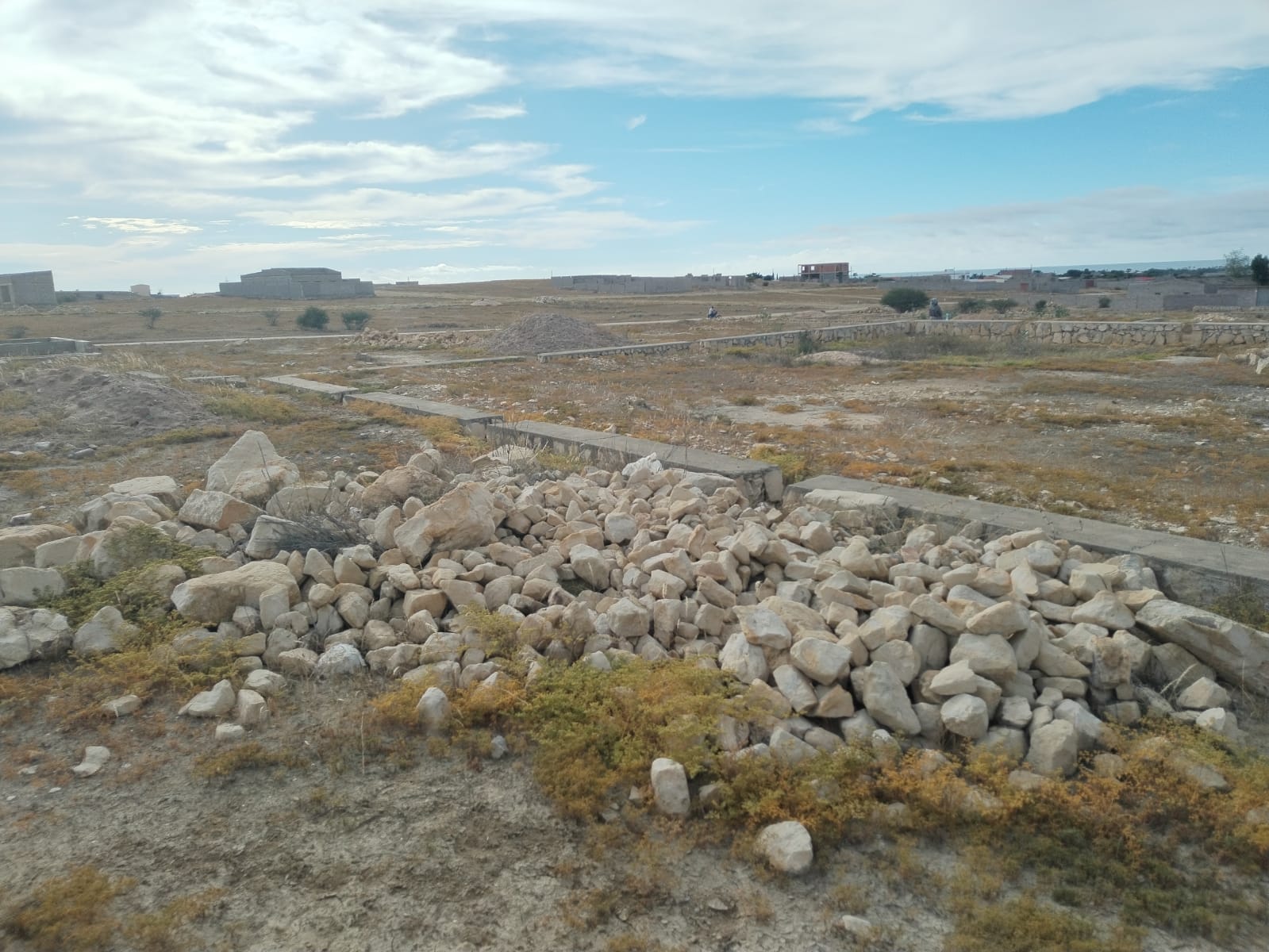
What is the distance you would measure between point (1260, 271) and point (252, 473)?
58294 mm

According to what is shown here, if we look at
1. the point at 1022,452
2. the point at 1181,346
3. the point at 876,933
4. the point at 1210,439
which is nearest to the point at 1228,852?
the point at 876,933

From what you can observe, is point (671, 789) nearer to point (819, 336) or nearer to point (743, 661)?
point (743, 661)

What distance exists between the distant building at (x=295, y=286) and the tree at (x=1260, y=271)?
62344mm

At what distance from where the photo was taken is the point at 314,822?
9.77 feet

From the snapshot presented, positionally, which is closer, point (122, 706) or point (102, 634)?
point (122, 706)

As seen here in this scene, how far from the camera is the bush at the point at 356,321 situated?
3722cm

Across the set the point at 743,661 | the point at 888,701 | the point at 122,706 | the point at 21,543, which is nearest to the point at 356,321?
the point at 21,543

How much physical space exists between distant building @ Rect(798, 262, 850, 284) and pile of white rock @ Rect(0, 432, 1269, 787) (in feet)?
316

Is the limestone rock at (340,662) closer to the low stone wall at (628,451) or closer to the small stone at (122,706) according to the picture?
the small stone at (122,706)

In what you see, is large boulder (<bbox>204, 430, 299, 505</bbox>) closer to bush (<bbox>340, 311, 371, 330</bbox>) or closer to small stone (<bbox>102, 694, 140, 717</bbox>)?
small stone (<bbox>102, 694, 140, 717</bbox>)

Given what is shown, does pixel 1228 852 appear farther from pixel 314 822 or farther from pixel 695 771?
pixel 314 822

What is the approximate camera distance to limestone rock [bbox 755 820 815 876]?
8.92 feet

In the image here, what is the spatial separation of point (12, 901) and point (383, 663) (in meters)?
1.65

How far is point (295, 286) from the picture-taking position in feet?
226
